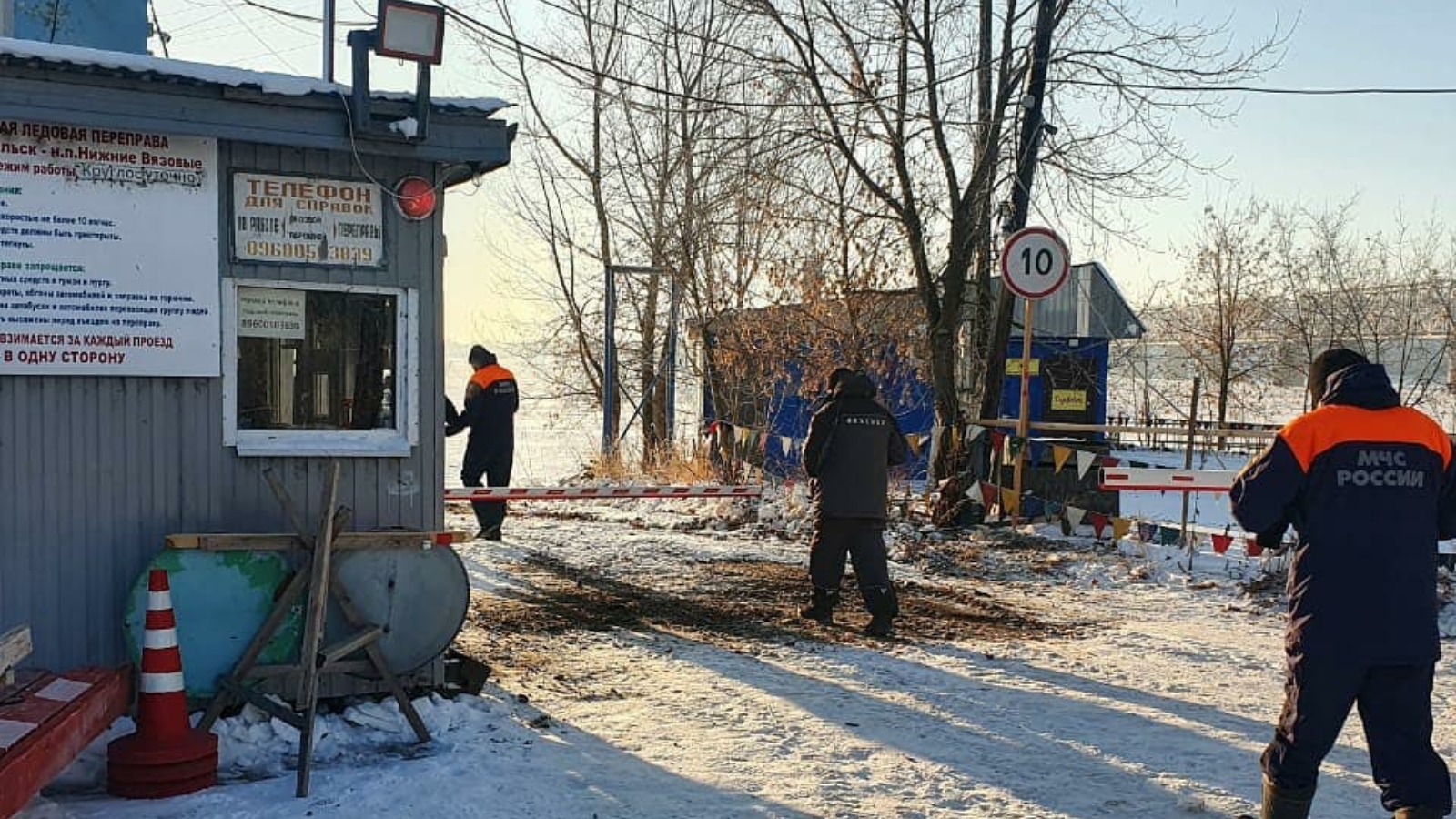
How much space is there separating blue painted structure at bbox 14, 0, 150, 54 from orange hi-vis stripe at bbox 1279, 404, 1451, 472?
7128mm

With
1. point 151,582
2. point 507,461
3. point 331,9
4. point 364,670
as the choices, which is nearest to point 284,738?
point 364,670

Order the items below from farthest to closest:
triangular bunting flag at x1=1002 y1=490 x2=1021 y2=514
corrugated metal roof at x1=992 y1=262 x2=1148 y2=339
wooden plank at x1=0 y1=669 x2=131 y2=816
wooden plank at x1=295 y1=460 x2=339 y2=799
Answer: corrugated metal roof at x1=992 y1=262 x2=1148 y2=339 < triangular bunting flag at x1=1002 y1=490 x2=1021 y2=514 < wooden plank at x1=295 y1=460 x2=339 y2=799 < wooden plank at x1=0 y1=669 x2=131 y2=816

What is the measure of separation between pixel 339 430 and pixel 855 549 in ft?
11.7

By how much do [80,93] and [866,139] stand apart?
9.48m

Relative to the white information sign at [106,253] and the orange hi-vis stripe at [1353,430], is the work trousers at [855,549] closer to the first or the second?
the orange hi-vis stripe at [1353,430]

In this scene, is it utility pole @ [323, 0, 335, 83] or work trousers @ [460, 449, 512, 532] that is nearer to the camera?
utility pole @ [323, 0, 335, 83]

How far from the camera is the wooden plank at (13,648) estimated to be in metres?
4.40

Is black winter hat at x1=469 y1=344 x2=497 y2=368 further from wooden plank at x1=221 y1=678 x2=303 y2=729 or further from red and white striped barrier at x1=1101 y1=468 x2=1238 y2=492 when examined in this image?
wooden plank at x1=221 y1=678 x2=303 y2=729

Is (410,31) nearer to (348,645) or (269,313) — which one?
(269,313)

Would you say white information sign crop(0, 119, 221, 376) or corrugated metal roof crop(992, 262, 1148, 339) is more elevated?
corrugated metal roof crop(992, 262, 1148, 339)

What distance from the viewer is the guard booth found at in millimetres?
5324

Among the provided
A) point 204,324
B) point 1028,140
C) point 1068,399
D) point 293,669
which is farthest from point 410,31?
point 1068,399

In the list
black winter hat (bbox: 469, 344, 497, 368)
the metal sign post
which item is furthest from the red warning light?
the metal sign post

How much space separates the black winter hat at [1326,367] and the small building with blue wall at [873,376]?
→ 774 centimetres
